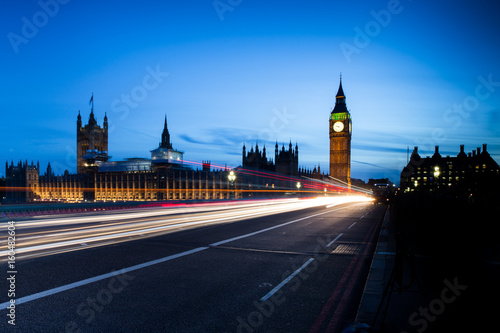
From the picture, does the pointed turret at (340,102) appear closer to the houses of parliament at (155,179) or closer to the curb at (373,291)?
the houses of parliament at (155,179)

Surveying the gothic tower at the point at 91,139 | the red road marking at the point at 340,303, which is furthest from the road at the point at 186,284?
the gothic tower at the point at 91,139

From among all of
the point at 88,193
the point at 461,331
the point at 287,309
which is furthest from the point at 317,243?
the point at 88,193

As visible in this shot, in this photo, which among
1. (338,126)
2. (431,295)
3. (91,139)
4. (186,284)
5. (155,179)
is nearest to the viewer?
(431,295)

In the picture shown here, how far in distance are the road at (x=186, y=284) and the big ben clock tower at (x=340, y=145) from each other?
137m

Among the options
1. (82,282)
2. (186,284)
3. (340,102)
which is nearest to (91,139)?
(340,102)

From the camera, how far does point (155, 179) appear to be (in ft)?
315

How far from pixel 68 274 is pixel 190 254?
3391mm

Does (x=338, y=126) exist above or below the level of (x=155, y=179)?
above

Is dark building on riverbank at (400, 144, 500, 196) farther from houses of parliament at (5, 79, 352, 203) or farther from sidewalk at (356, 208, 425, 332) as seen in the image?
sidewalk at (356, 208, 425, 332)

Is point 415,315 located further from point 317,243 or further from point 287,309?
point 317,243

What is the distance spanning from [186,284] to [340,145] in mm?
148344

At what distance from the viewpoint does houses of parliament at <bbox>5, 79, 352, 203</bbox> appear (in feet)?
296

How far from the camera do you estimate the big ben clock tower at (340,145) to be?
5719 inches

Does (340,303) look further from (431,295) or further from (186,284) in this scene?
(186,284)
